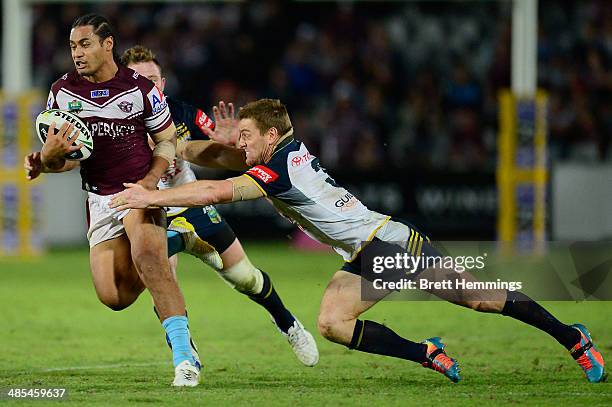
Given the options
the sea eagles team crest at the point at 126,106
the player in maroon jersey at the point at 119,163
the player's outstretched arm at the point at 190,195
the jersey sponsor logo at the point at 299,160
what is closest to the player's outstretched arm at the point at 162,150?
the player in maroon jersey at the point at 119,163

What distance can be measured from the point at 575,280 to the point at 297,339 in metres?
4.42

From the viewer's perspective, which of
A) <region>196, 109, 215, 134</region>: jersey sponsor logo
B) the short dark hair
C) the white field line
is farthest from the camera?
<region>196, 109, 215, 134</region>: jersey sponsor logo

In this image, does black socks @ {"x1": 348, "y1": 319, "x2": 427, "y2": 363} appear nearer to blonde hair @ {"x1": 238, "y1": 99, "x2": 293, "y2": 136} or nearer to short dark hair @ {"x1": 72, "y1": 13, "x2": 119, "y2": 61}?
blonde hair @ {"x1": 238, "y1": 99, "x2": 293, "y2": 136}

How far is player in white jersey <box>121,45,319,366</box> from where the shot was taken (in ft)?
27.5

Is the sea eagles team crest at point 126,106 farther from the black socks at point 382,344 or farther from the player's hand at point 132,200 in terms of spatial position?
the black socks at point 382,344

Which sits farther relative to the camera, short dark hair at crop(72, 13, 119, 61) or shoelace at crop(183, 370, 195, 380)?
short dark hair at crop(72, 13, 119, 61)

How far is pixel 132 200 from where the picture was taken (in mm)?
6719

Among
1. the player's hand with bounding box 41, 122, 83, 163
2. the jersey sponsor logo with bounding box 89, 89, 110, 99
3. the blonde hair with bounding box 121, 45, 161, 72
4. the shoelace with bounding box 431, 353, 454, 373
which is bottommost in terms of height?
the shoelace with bounding box 431, 353, 454, 373

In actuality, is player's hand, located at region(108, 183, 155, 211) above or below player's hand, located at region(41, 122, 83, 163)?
below

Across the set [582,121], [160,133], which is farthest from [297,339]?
[582,121]

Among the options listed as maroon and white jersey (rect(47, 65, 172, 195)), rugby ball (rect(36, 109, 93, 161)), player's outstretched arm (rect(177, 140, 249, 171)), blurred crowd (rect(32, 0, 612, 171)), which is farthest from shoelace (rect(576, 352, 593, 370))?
blurred crowd (rect(32, 0, 612, 171))

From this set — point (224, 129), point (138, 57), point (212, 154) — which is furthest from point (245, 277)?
point (138, 57)

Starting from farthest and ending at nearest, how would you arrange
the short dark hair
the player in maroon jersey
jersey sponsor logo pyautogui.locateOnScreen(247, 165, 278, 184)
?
the short dark hair → the player in maroon jersey → jersey sponsor logo pyautogui.locateOnScreen(247, 165, 278, 184)

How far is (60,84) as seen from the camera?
7391mm
